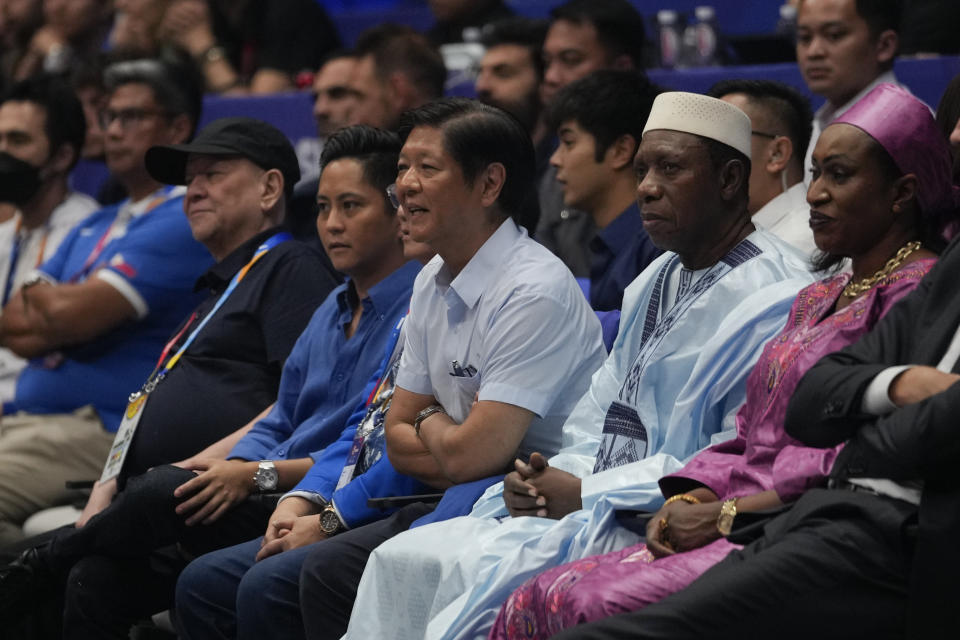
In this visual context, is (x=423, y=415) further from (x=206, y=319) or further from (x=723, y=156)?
(x=206, y=319)

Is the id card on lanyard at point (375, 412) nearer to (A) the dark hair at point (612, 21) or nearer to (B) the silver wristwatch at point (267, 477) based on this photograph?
(B) the silver wristwatch at point (267, 477)

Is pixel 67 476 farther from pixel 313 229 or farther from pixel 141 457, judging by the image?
pixel 313 229

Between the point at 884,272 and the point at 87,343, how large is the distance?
346cm

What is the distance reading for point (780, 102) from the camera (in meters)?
4.86

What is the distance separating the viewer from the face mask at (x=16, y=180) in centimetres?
675

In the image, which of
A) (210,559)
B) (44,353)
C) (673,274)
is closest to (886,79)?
(673,274)

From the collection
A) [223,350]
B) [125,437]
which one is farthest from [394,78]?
[125,437]

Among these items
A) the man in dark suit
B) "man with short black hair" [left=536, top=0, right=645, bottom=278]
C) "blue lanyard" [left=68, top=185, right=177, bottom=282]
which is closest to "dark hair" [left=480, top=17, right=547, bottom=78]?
"man with short black hair" [left=536, top=0, right=645, bottom=278]

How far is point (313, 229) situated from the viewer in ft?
19.3

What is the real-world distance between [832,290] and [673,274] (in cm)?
56

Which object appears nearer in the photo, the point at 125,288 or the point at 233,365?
the point at 233,365

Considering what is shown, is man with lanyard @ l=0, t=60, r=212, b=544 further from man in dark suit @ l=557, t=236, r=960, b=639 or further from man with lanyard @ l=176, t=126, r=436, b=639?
man in dark suit @ l=557, t=236, r=960, b=639

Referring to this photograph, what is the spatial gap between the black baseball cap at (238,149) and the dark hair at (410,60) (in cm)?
124

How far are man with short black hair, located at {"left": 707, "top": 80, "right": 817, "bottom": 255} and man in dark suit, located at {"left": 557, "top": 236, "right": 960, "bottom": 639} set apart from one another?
72.9 inches
